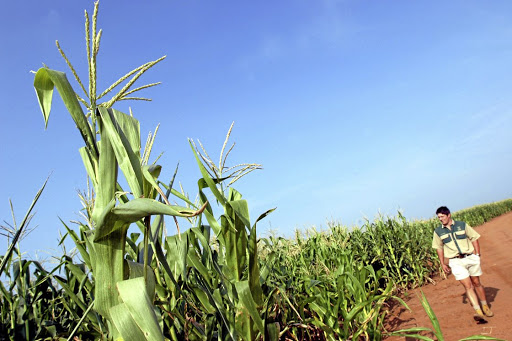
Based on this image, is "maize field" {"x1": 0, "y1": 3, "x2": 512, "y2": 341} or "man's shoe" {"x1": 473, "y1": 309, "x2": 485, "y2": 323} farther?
"man's shoe" {"x1": 473, "y1": 309, "x2": 485, "y2": 323}

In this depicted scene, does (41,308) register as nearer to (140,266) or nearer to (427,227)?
(140,266)

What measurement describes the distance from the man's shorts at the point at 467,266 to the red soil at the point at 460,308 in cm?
39

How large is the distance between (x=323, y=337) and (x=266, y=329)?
1.48 m

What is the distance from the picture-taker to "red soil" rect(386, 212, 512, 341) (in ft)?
12.8

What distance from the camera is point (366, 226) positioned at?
24.6 feet

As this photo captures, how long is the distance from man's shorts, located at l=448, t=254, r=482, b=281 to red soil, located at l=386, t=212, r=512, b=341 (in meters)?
0.39

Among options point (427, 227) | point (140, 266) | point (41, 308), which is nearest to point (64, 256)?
point (41, 308)

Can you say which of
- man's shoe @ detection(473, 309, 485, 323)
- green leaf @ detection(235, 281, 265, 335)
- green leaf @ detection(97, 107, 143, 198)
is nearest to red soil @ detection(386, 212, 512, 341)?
man's shoe @ detection(473, 309, 485, 323)

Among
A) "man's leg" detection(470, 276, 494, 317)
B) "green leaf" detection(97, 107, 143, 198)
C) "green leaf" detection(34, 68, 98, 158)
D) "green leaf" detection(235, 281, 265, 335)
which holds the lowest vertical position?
"man's leg" detection(470, 276, 494, 317)

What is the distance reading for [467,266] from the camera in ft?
17.4

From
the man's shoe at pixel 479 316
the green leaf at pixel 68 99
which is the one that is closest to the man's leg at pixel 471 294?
the man's shoe at pixel 479 316

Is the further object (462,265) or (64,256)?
(462,265)

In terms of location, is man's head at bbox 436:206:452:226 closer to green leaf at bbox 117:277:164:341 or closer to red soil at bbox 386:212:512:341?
red soil at bbox 386:212:512:341

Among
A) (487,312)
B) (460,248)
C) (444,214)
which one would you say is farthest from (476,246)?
(487,312)
